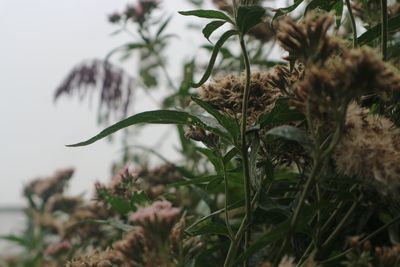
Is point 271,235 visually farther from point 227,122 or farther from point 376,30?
point 376,30

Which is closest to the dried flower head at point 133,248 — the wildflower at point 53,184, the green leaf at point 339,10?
the green leaf at point 339,10

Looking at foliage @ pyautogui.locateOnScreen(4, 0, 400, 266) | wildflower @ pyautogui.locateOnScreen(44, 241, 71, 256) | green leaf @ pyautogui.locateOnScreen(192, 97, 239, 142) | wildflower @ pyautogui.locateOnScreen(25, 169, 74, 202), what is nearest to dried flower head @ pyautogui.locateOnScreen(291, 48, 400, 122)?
foliage @ pyautogui.locateOnScreen(4, 0, 400, 266)

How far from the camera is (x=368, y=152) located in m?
0.41

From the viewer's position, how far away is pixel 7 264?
46.2 inches

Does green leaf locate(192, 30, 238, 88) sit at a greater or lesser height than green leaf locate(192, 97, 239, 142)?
greater

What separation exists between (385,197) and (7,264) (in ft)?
3.05

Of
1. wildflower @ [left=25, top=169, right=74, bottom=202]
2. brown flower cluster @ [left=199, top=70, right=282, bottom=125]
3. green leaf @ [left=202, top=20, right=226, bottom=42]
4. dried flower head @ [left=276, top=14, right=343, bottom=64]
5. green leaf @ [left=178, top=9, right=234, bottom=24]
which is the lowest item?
wildflower @ [left=25, top=169, right=74, bottom=202]

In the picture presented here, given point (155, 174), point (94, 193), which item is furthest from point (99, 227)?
point (94, 193)

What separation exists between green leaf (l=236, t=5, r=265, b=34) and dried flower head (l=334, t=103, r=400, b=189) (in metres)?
0.11

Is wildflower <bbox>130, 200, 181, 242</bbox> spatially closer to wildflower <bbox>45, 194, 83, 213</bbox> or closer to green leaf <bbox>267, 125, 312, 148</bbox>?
green leaf <bbox>267, 125, 312, 148</bbox>

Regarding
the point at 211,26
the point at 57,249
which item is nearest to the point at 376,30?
the point at 211,26

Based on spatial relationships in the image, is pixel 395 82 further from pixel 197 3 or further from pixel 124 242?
pixel 197 3

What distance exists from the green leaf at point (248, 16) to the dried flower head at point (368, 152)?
0.11 m

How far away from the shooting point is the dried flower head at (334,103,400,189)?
40 cm
